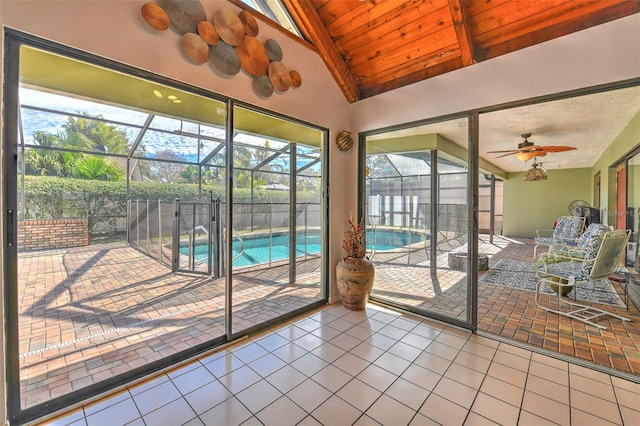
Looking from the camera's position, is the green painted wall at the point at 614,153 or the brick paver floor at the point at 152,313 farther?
the green painted wall at the point at 614,153

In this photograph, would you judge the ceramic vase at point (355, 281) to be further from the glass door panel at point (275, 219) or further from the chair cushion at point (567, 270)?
the chair cushion at point (567, 270)

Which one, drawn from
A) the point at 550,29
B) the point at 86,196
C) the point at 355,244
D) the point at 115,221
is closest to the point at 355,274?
the point at 355,244

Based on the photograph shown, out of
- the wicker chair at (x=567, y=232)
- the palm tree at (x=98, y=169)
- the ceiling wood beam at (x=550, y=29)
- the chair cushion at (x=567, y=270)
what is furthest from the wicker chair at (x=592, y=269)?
the palm tree at (x=98, y=169)

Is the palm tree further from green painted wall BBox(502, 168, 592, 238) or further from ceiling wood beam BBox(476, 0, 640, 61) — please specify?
green painted wall BBox(502, 168, 592, 238)

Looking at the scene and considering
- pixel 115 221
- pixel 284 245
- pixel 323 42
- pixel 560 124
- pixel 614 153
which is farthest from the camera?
pixel 614 153

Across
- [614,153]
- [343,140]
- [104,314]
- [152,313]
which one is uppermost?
[614,153]

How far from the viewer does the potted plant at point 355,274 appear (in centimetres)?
313

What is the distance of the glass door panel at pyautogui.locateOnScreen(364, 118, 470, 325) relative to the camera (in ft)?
9.82

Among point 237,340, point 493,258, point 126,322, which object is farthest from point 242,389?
point 493,258

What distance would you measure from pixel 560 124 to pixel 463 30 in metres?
3.04

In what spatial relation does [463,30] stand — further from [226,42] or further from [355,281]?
[355,281]

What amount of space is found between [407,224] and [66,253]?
3.56 m

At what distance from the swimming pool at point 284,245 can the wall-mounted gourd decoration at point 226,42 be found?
1947mm

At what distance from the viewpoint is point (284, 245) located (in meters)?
4.42
